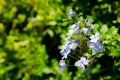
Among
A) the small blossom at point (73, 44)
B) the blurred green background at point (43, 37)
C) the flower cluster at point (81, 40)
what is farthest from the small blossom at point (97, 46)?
the blurred green background at point (43, 37)

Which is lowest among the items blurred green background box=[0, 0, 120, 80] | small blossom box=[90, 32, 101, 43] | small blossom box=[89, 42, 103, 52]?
small blossom box=[89, 42, 103, 52]

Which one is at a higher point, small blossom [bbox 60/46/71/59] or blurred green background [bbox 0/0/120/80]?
blurred green background [bbox 0/0/120/80]

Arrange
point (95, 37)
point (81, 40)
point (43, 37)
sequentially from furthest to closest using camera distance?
point (43, 37)
point (81, 40)
point (95, 37)

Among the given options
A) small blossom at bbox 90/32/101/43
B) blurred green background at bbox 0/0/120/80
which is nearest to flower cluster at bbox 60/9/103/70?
small blossom at bbox 90/32/101/43

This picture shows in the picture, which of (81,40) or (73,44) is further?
(81,40)

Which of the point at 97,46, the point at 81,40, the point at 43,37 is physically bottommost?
the point at 97,46

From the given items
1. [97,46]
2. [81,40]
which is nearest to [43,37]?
[81,40]

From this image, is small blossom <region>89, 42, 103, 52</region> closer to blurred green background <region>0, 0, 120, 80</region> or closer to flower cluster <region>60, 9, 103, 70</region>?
flower cluster <region>60, 9, 103, 70</region>

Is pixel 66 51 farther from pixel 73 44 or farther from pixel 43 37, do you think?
pixel 43 37

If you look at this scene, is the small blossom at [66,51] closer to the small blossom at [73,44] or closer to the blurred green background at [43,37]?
the small blossom at [73,44]

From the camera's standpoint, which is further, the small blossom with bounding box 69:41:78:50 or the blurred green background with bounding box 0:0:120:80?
the blurred green background with bounding box 0:0:120:80
